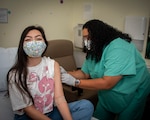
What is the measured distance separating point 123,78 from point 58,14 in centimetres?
154

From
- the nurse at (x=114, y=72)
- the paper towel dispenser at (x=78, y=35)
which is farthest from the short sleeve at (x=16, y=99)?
the paper towel dispenser at (x=78, y=35)

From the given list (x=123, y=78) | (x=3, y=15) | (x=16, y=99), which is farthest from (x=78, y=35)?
(x=16, y=99)

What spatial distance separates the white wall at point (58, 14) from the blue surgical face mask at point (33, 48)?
1.02m

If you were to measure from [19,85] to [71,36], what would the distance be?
72.6 inches

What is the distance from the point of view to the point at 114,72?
54.4 inches

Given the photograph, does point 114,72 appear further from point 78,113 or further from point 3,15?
point 3,15

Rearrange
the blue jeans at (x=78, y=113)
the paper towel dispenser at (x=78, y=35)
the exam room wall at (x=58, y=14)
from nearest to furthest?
the blue jeans at (x=78, y=113) → the exam room wall at (x=58, y=14) → the paper towel dispenser at (x=78, y=35)

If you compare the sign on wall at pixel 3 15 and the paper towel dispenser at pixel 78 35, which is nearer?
the sign on wall at pixel 3 15

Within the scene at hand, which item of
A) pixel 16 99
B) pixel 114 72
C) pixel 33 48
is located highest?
pixel 33 48

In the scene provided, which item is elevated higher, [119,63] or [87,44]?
[87,44]

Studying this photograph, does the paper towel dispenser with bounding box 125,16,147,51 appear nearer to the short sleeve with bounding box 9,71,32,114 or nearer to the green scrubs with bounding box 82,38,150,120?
the green scrubs with bounding box 82,38,150,120

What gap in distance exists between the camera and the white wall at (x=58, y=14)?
217 cm

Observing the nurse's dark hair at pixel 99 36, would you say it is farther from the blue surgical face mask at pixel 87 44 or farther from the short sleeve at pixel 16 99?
the short sleeve at pixel 16 99

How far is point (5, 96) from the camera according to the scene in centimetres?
159
